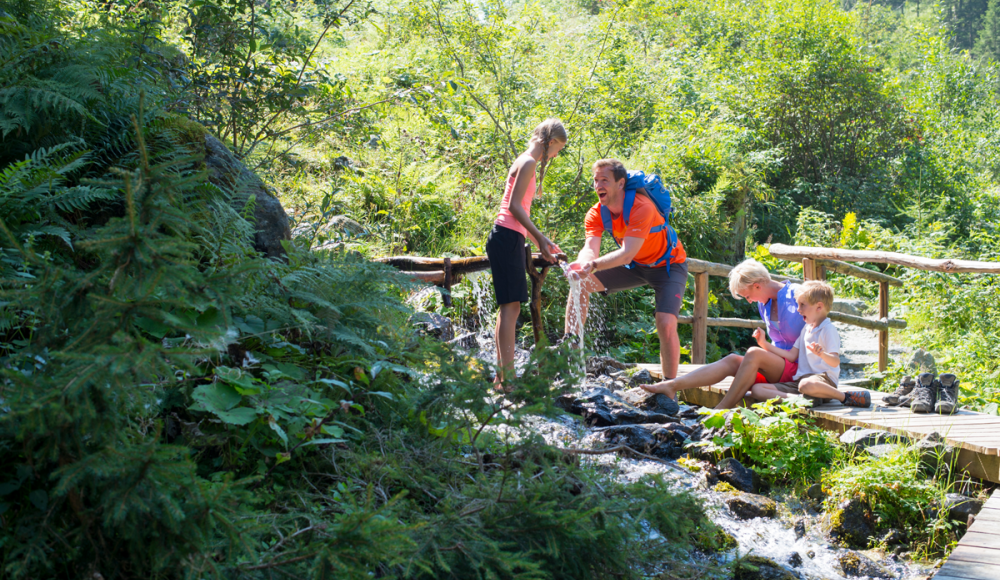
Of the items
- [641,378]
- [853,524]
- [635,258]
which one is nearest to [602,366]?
[641,378]

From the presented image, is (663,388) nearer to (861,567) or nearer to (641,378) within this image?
(641,378)

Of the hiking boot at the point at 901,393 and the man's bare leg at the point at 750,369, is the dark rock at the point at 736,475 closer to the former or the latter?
the man's bare leg at the point at 750,369

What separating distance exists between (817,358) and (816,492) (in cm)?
119

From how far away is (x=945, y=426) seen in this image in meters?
4.52

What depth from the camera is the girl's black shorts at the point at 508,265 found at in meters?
4.83

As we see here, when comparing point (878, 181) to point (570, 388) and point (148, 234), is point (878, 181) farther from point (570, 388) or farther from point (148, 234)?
point (148, 234)

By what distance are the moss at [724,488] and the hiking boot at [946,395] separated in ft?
5.92

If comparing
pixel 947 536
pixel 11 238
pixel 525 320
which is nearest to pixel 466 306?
pixel 525 320

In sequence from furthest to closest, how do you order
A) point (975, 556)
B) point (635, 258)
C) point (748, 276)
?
point (635, 258), point (748, 276), point (975, 556)

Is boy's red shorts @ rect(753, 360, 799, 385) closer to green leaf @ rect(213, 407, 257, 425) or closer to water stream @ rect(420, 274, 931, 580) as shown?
water stream @ rect(420, 274, 931, 580)

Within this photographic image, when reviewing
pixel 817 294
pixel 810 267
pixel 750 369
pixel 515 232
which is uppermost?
pixel 515 232

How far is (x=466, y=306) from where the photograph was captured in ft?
27.3

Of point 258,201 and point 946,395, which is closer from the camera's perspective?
point 258,201

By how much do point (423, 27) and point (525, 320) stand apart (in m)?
4.56
